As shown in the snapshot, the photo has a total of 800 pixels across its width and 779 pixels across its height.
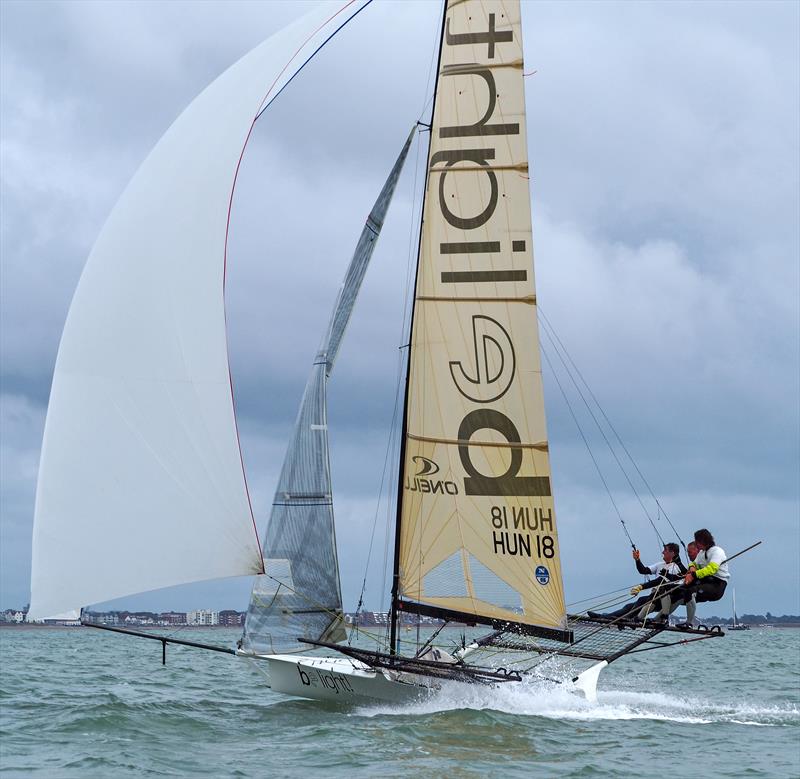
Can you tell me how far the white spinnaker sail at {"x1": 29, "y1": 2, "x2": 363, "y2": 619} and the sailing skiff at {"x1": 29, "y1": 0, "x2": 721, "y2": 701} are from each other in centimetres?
3

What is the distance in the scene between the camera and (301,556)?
51.6ft

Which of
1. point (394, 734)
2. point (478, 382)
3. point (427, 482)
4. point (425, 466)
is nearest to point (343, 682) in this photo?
point (394, 734)

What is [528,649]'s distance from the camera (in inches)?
651

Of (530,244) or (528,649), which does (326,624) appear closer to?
(528,649)

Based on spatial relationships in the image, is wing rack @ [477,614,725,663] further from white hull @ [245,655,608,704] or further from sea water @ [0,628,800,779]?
white hull @ [245,655,608,704]

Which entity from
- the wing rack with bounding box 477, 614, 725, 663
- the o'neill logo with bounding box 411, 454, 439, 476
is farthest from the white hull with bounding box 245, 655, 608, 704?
the o'neill logo with bounding box 411, 454, 439, 476

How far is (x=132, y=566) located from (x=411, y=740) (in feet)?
12.4

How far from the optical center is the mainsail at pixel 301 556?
51.4ft

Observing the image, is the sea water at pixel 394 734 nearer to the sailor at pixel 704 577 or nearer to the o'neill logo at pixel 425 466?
the sailor at pixel 704 577

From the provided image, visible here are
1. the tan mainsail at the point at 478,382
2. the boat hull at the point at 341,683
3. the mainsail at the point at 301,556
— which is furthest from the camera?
the tan mainsail at the point at 478,382

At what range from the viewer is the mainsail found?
616 inches

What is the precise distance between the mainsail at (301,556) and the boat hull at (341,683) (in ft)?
1.17

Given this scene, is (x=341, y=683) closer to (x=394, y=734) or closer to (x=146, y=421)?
(x=394, y=734)

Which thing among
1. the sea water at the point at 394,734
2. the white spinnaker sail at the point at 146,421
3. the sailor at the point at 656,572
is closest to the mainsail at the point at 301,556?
the sea water at the point at 394,734
